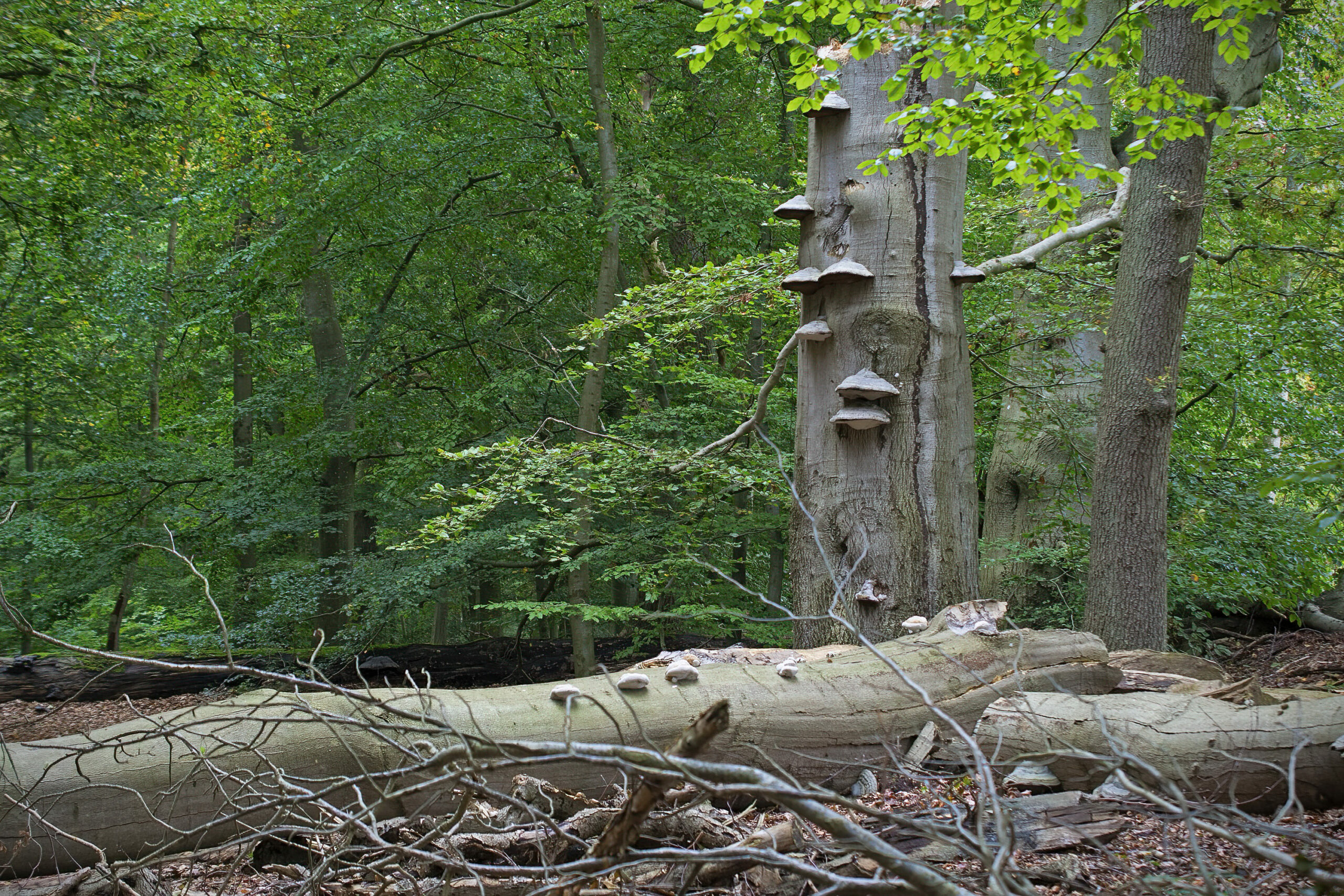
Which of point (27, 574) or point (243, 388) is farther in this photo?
point (243, 388)

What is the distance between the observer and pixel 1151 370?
5.68 meters

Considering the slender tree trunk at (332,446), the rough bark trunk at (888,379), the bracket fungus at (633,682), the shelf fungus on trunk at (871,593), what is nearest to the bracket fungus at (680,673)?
the bracket fungus at (633,682)

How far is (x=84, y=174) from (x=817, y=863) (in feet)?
29.6

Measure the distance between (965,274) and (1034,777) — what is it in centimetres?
296

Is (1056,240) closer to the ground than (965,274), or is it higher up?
higher up

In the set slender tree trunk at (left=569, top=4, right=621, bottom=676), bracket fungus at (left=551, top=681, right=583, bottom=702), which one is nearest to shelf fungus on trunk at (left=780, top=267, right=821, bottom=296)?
bracket fungus at (left=551, top=681, right=583, bottom=702)

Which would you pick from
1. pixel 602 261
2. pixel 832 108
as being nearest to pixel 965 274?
pixel 832 108

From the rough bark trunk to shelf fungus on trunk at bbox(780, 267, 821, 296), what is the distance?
15 centimetres

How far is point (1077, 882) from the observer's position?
7.90 ft

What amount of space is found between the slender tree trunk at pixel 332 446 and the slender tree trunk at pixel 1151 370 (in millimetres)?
8200

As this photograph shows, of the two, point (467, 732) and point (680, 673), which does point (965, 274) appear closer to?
point (680, 673)

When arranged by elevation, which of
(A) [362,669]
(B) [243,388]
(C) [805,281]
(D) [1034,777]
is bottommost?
(A) [362,669]

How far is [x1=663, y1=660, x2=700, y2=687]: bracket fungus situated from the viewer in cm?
388

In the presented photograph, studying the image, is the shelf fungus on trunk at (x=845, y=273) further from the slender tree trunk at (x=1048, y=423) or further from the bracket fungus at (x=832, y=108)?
the slender tree trunk at (x=1048, y=423)
